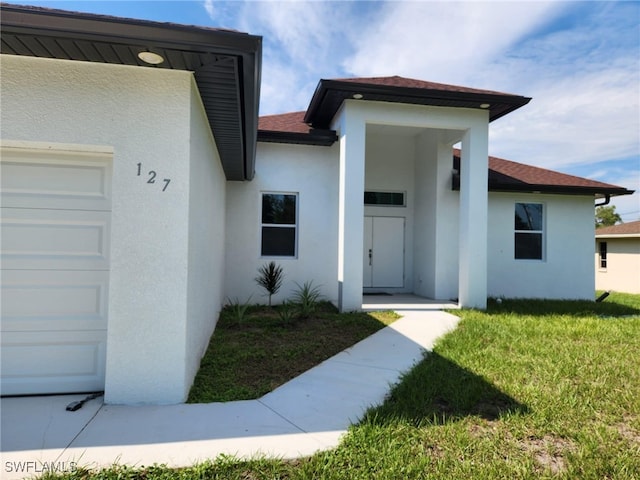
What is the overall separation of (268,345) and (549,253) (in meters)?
10.2

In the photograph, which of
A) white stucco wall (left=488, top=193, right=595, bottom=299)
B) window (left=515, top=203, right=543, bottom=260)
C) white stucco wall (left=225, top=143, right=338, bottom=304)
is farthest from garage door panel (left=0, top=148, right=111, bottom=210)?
window (left=515, top=203, right=543, bottom=260)

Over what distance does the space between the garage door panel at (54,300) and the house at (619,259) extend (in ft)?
82.1

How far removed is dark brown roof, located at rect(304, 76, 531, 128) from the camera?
7.70m

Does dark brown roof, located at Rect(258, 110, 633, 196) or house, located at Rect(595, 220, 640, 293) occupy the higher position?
dark brown roof, located at Rect(258, 110, 633, 196)

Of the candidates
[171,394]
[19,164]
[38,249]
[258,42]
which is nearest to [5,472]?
[171,394]

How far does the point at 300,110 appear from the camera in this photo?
12664 millimetres

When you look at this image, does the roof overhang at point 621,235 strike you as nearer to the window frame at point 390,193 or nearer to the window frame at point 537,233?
the window frame at point 537,233

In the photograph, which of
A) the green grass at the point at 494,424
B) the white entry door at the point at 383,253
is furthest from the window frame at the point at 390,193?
the green grass at the point at 494,424

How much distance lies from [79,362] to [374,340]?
4.30m

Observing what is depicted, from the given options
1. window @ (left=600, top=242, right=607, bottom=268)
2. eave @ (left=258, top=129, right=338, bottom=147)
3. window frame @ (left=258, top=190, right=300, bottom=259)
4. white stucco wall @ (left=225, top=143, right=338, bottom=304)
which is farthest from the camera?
window @ (left=600, top=242, right=607, bottom=268)

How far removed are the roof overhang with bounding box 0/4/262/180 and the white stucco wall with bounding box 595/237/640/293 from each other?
2470cm

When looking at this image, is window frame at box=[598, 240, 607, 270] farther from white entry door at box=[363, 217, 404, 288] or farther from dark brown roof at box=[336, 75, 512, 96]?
dark brown roof at box=[336, 75, 512, 96]

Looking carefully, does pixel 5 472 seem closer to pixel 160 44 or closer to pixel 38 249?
pixel 38 249

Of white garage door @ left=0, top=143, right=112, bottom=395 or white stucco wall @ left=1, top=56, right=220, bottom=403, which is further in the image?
white garage door @ left=0, top=143, right=112, bottom=395
